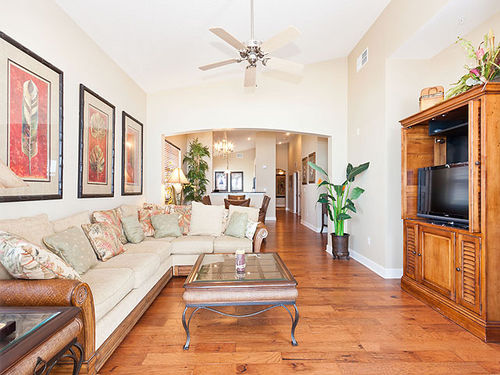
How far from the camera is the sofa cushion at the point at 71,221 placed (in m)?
2.52

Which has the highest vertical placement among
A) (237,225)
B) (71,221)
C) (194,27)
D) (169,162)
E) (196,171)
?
(194,27)

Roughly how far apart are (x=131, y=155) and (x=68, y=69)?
1868 millimetres

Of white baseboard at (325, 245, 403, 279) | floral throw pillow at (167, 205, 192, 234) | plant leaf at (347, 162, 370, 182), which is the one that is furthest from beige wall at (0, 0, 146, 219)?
white baseboard at (325, 245, 403, 279)

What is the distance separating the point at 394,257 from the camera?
3.84 metres

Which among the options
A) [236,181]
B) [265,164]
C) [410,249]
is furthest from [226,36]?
[236,181]

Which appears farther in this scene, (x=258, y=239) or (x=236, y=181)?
(x=236, y=181)

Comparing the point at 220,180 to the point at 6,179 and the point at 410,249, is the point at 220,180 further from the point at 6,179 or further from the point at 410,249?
the point at 6,179

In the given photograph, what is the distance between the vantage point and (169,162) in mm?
6918

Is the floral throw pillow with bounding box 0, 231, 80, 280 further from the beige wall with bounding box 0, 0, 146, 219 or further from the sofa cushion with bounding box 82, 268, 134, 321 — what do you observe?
the beige wall with bounding box 0, 0, 146, 219

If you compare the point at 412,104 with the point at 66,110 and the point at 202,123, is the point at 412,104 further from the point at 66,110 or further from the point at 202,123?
the point at 66,110

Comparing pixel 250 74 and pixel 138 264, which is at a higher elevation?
pixel 250 74

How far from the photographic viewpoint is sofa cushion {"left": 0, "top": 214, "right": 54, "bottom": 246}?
6.51 feet

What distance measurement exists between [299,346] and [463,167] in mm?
2232

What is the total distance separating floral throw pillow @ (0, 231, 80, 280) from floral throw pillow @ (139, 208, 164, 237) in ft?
7.60
